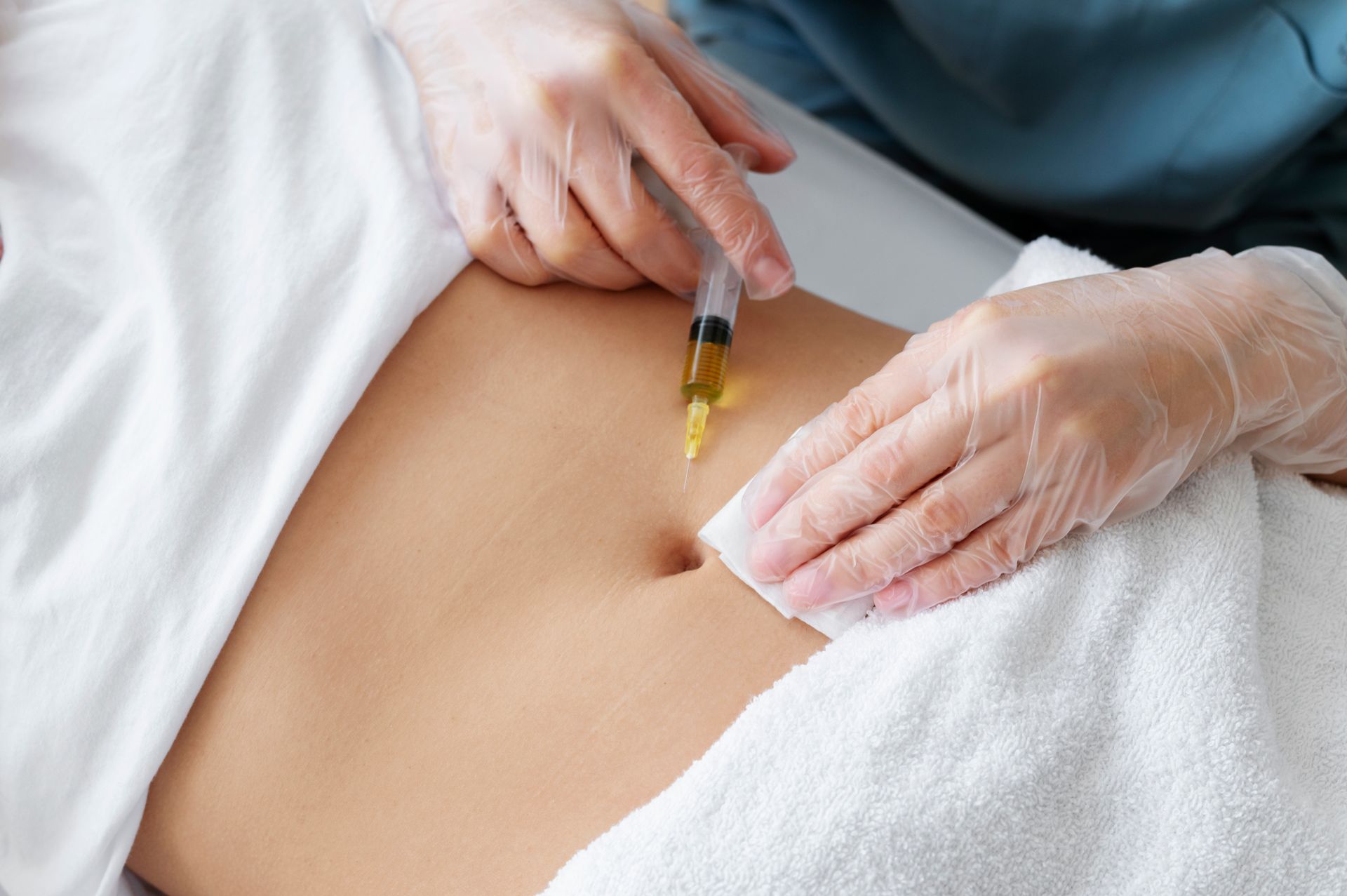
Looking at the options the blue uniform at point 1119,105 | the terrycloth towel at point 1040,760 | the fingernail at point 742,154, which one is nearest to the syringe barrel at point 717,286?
the fingernail at point 742,154

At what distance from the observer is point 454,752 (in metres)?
0.75

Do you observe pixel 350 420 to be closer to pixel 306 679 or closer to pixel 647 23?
pixel 306 679

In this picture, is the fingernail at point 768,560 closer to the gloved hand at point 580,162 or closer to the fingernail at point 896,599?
the fingernail at point 896,599

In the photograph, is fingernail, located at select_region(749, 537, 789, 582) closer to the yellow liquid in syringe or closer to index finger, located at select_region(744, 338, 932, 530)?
index finger, located at select_region(744, 338, 932, 530)

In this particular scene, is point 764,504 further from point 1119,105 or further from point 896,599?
point 1119,105


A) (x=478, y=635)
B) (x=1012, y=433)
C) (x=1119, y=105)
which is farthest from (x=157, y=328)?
(x=1119, y=105)

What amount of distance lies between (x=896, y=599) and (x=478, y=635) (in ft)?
1.16

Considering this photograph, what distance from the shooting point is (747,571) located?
0.81m

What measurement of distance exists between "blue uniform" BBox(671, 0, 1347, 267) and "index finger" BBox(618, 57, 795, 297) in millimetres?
487

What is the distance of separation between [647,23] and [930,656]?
0.80 metres

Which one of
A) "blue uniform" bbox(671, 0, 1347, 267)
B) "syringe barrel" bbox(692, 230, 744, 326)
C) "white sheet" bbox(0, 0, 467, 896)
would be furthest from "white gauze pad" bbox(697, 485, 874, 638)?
"blue uniform" bbox(671, 0, 1347, 267)

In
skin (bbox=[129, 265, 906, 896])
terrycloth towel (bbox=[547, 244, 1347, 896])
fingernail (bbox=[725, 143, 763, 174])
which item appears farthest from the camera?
fingernail (bbox=[725, 143, 763, 174])

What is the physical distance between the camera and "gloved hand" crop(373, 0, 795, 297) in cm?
96

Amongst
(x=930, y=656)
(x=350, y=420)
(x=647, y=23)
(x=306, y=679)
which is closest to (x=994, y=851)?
(x=930, y=656)
